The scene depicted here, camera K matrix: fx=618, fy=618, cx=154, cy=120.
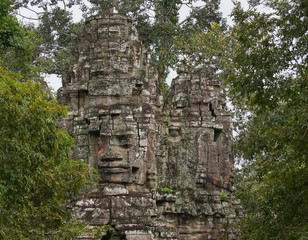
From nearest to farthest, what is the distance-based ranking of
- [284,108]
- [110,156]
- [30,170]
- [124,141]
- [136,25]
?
[30,170]
[284,108]
[110,156]
[124,141]
[136,25]

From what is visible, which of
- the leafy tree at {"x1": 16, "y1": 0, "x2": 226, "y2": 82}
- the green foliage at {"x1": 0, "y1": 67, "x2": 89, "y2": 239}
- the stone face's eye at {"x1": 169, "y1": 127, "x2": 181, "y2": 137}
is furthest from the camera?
the leafy tree at {"x1": 16, "y1": 0, "x2": 226, "y2": 82}

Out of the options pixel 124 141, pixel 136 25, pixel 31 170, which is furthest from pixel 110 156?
pixel 136 25

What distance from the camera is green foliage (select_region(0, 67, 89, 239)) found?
33.9ft

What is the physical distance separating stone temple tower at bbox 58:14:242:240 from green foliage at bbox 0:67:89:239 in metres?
1.55

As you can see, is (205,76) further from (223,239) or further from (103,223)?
(103,223)

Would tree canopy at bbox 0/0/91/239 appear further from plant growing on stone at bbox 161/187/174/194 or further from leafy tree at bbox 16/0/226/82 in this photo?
leafy tree at bbox 16/0/226/82

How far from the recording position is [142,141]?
16.4 meters

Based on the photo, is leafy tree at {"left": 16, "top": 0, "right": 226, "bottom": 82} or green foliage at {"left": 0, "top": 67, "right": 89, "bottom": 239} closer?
A: green foliage at {"left": 0, "top": 67, "right": 89, "bottom": 239}

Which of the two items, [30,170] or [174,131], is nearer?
[30,170]

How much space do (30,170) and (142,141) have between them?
5976mm

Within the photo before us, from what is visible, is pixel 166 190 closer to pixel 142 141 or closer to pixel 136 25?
pixel 142 141

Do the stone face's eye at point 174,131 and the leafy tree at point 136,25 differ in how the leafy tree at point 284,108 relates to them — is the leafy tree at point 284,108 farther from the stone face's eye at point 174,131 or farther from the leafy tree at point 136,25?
the leafy tree at point 136,25

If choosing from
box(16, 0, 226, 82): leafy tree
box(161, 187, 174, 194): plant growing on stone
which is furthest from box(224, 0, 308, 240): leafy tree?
box(16, 0, 226, 82): leafy tree

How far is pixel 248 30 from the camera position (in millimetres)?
13484
